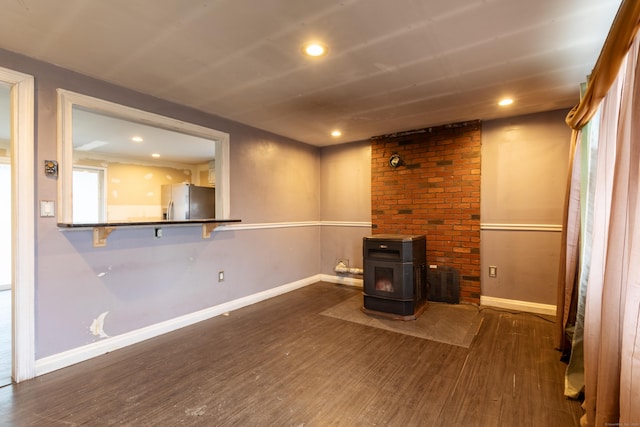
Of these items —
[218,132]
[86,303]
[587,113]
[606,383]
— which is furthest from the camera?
[218,132]

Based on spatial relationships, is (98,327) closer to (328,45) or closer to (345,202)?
(328,45)

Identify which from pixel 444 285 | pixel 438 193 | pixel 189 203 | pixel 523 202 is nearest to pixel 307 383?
pixel 444 285

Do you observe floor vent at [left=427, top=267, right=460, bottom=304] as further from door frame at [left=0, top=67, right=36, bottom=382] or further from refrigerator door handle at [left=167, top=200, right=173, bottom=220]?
refrigerator door handle at [left=167, top=200, right=173, bottom=220]

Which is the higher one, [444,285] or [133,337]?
[444,285]

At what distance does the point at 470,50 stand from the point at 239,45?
5.29 feet

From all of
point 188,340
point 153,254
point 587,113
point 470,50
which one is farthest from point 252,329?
point 587,113

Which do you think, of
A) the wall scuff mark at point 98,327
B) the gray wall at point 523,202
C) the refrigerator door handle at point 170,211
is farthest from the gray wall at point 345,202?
the wall scuff mark at point 98,327

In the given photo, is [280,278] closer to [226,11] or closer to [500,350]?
[500,350]

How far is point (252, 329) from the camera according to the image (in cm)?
306

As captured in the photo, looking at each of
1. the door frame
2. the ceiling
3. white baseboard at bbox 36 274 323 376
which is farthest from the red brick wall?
the door frame

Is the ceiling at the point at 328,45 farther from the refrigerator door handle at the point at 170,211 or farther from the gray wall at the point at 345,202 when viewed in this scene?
the refrigerator door handle at the point at 170,211

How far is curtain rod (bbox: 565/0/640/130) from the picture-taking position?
4.02ft

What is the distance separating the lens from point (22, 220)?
7.00 ft

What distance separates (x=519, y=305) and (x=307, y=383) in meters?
2.91
